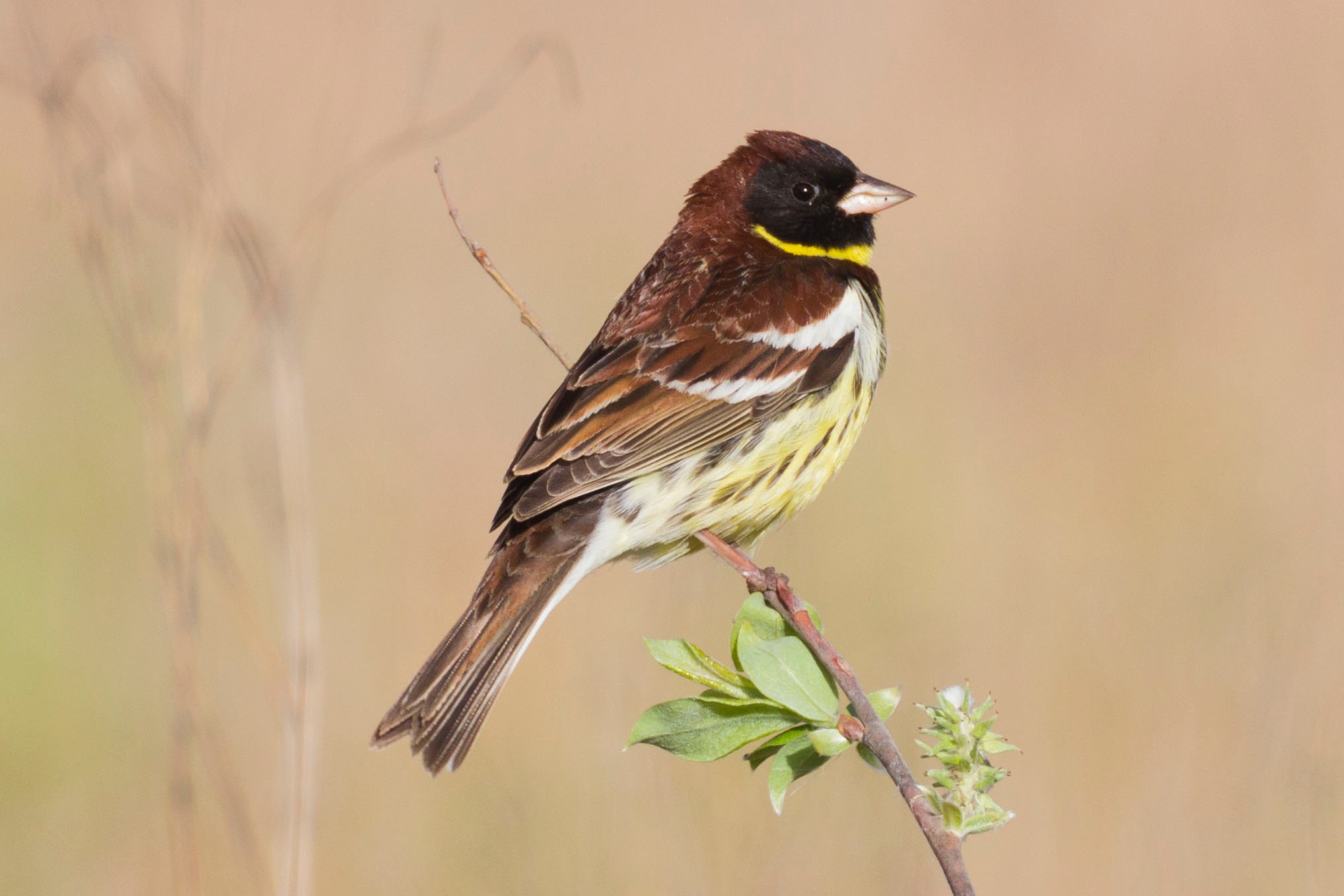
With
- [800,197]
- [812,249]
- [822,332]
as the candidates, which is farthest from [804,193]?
[822,332]

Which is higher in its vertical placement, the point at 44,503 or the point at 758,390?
the point at 44,503

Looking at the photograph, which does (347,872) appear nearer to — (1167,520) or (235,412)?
(235,412)

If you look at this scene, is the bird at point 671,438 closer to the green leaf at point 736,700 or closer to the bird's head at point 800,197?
the bird's head at point 800,197

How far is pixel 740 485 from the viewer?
3.36 meters

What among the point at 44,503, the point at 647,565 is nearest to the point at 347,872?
Result: the point at 647,565

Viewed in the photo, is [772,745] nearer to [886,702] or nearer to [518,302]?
[886,702]

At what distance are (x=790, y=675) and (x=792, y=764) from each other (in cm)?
11

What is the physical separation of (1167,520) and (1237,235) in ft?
6.68

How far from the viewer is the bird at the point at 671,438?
10.2 ft

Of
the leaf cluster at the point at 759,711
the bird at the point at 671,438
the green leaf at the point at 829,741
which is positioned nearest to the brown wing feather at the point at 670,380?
the bird at the point at 671,438

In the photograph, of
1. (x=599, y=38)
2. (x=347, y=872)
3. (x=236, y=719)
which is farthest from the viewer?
(x=599, y=38)

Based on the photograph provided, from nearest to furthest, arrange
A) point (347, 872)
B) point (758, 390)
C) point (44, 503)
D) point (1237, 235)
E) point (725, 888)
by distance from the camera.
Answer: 1. point (758, 390)
2. point (725, 888)
3. point (347, 872)
4. point (44, 503)
5. point (1237, 235)

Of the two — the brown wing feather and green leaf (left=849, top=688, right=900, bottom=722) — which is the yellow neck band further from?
green leaf (left=849, top=688, right=900, bottom=722)

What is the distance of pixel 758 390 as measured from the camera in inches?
134
